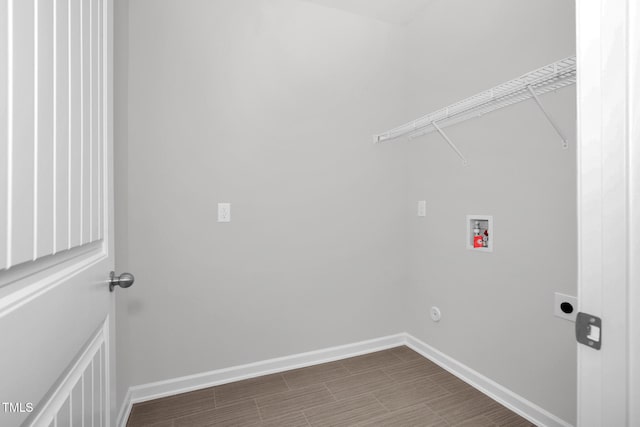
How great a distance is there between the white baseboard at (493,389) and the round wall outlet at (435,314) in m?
0.23

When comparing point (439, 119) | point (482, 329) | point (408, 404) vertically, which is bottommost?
point (408, 404)

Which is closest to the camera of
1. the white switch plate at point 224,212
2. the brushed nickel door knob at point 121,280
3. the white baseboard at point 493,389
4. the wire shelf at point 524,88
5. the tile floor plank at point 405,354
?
the brushed nickel door knob at point 121,280

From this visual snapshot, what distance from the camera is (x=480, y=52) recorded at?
1.92m

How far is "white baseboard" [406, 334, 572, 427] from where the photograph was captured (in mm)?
1573

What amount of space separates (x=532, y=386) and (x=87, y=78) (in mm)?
2289

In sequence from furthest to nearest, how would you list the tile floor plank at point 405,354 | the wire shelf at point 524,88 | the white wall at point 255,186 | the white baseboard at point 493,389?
the tile floor plank at point 405,354, the white wall at point 255,186, the white baseboard at point 493,389, the wire shelf at point 524,88

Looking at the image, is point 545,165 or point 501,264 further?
point 501,264

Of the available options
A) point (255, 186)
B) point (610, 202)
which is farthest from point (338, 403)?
point (610, 202)

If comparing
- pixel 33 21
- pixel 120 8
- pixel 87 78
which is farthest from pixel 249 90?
pixel 33 21

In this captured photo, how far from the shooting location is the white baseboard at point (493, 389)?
157 cm

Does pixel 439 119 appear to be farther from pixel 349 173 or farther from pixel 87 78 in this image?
pixel 87 78

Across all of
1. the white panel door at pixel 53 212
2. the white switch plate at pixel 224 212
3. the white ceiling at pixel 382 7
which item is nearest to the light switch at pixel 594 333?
the white panel door at pixel 53 212

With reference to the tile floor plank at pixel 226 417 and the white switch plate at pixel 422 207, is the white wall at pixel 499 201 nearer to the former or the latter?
the white switch plate at pixel 422 207

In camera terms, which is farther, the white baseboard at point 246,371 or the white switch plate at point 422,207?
the white switch plate at point 422,207
